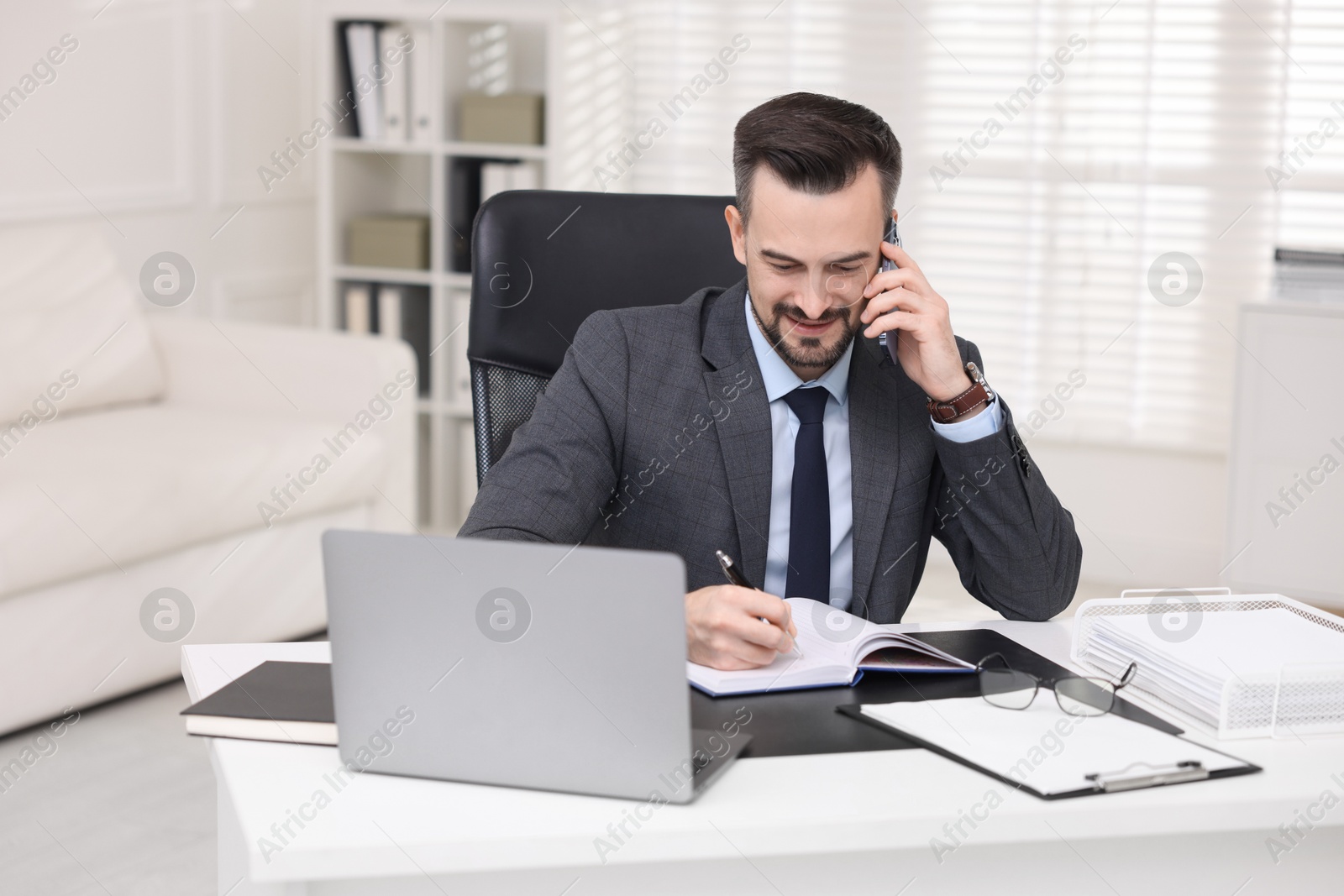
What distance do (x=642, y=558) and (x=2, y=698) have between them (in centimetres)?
201

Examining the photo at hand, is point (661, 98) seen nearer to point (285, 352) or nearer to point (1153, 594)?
point (285, 352)

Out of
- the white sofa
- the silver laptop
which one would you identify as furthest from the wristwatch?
the white sofa

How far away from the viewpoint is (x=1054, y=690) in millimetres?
1181

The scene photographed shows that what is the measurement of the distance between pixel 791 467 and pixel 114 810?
1486 mm

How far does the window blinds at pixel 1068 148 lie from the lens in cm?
359

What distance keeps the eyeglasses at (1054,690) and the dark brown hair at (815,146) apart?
599mm

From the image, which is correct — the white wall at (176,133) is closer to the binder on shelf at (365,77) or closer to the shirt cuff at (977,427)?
the binder on shelf at (365,77)

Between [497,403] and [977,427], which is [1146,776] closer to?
[977,427]

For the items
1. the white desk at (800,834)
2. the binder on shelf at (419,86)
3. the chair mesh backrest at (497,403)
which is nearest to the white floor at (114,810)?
the chair mesh backrest at (497,403)

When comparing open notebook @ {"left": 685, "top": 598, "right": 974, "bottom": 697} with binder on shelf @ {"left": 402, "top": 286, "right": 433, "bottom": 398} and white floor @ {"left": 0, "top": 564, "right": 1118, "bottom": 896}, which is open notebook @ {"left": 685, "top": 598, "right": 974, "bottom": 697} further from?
binder on shelf @ {"left": 402, "top": 286, "right": 433, "bottom": 398}

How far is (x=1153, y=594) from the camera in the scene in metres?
1.48

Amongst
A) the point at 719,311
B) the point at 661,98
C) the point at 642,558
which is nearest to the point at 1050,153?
the point at 661,98

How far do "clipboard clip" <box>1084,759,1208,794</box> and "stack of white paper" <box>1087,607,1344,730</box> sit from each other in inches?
4.2

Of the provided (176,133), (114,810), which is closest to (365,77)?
(176,133)
